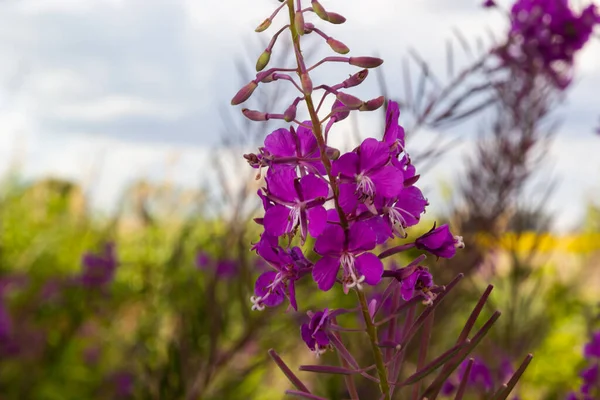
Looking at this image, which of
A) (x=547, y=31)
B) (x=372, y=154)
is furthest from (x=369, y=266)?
(x=547, y=31)

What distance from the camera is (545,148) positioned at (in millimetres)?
2854

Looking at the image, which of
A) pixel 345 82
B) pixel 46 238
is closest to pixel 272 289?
pixel 345 82

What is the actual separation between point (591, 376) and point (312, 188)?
0.99 metres

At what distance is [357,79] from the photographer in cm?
84

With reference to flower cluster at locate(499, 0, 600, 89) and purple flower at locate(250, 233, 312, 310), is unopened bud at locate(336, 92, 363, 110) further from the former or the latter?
flower cluster at locate(499, 0, 600, 89)

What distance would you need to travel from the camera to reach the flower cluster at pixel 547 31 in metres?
2.31

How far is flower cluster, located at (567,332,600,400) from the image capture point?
1453 millimetres

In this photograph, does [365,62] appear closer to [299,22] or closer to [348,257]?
[299,22]

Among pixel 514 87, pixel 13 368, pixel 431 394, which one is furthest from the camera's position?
pixel 13 368

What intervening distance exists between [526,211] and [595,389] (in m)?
1.44

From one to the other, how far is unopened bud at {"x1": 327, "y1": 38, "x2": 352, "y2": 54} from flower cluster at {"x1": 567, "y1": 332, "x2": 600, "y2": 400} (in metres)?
0.96

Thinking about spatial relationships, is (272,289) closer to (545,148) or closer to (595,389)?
(595,389)

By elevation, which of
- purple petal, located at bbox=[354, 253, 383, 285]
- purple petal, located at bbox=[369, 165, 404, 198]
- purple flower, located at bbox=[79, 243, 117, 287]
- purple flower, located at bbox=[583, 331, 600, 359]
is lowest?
purple flower, located at bbox=[79, 243, 117, 287]

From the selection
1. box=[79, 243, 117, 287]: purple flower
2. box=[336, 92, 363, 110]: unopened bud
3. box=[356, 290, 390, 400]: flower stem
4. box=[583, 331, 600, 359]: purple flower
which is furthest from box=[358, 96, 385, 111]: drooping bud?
box=[79, 243, 117, 287]: purple flower
